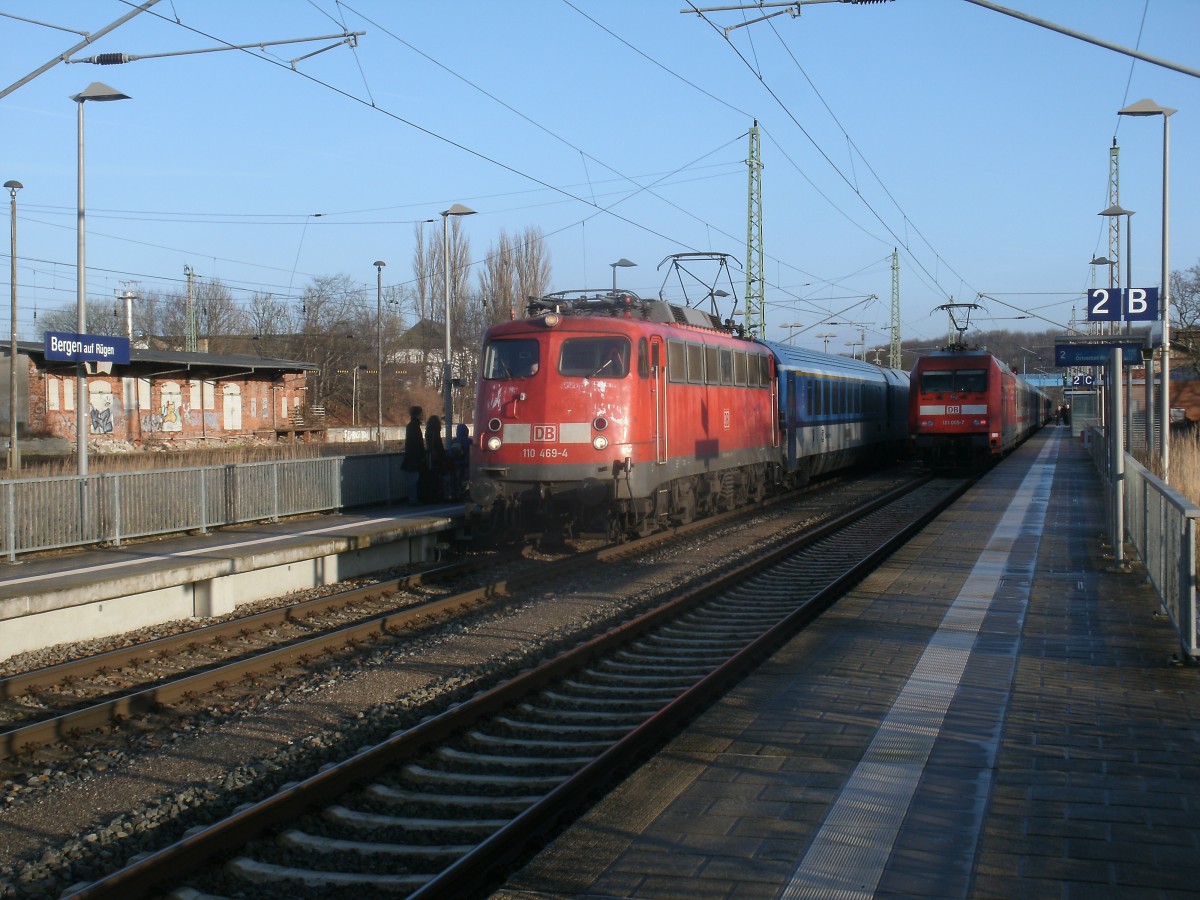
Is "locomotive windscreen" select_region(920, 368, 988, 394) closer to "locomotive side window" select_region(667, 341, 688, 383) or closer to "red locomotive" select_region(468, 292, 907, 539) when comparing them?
"red locomotive" select_region(468, 292, 907, 539)

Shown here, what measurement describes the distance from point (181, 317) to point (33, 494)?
6351 cm

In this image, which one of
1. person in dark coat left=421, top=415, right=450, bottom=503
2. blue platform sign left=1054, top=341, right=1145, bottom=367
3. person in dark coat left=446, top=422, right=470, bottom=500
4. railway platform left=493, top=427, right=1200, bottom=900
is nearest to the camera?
railway platform left=493, top=427, right=1200, bottom=900

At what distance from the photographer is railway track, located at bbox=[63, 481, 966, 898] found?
509 cm

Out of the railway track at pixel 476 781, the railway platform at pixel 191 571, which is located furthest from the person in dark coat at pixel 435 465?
the railway track at pixel 476 781

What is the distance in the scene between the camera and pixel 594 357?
1552cm

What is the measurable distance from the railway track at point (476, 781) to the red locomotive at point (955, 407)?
2048 cm

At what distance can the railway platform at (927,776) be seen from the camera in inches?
184

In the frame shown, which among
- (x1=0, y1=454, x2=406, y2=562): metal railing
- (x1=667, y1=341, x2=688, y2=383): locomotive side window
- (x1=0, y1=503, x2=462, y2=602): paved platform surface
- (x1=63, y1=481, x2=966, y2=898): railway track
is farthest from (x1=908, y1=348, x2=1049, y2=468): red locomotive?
(x1=63, y1=481, x2=966, y2=898): railway track

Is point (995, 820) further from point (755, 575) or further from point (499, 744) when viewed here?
point (755, 575)

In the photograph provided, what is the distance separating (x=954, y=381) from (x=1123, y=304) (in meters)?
15.0

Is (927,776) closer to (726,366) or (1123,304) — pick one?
(1123,304)

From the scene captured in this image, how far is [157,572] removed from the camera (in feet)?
38.0

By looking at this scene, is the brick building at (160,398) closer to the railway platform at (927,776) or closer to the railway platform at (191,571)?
the railway platform at (191,571)

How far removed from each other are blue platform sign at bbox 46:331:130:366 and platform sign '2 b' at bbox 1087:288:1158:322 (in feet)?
43.2
